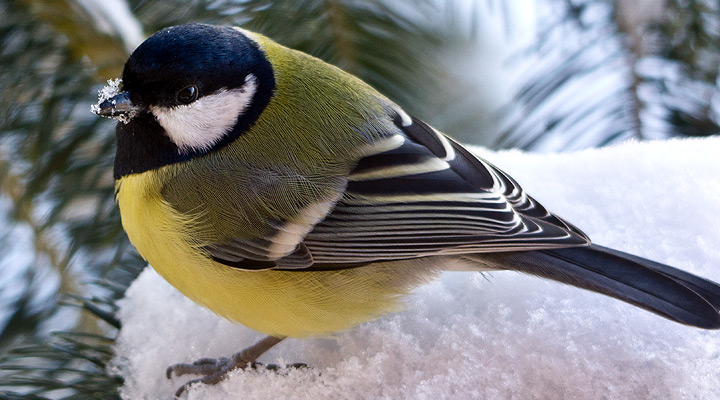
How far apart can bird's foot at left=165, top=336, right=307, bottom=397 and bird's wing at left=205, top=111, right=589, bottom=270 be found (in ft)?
0.59

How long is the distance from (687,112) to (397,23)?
781 millimetres

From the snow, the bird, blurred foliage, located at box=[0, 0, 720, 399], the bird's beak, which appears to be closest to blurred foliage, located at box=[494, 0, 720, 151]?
blurred foliage, located at box=[0, 0, 720, 399]

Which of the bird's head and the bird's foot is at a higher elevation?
the bird's head

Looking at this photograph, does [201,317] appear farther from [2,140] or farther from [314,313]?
[2,140]

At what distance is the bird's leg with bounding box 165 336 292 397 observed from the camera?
1041 millimetres

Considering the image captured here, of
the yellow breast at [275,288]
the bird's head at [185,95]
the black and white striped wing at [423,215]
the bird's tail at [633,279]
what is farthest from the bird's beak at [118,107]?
the bird's tail at [633,279]

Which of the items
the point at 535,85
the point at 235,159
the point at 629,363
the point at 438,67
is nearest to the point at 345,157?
the point at 235,159

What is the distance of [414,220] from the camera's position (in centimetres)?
101

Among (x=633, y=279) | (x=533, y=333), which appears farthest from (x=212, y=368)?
(x=633, y=279)

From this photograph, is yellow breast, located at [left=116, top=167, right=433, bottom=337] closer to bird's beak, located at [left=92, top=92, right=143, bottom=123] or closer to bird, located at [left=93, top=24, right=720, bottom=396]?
bird, located at [left=93, top=24, right=720, bottom=396]

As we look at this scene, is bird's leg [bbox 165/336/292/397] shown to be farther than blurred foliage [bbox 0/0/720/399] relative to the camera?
No

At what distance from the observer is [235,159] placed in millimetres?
1084

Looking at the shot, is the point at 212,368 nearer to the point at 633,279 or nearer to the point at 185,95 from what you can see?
the point at 185,95

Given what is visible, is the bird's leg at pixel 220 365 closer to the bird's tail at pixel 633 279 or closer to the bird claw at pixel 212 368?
the bird claw at pixel 212 368
